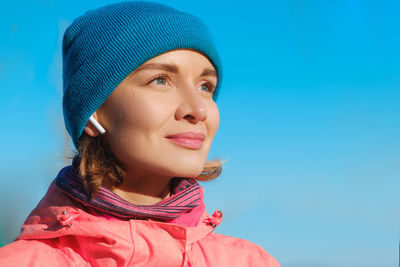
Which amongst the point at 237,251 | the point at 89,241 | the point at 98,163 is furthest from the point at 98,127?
the point at 237,251

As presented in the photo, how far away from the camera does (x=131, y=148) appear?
6.99 ft

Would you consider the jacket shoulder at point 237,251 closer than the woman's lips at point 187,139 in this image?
No

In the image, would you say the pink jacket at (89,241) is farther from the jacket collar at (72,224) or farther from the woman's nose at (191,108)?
the woman's nose at (191,108)

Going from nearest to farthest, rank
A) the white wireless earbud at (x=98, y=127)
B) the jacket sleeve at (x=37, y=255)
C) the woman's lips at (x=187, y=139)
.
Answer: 1. the jacket sleeve at (x=37, y=255)
2. the woman's lips at (x=187, y=139)
3. the white wireless earbud at (x=98, y=127)

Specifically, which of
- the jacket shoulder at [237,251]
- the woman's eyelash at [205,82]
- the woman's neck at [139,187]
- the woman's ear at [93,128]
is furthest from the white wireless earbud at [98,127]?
the jacket shoulder at [237,251]

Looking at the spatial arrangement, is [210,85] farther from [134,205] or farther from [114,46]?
[134,205]

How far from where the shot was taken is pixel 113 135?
2207mm

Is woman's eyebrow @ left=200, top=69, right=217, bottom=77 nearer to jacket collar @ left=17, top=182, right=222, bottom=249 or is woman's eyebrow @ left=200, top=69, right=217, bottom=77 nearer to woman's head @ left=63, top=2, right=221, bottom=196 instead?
woman's head @ left=63, top=2, right=221, bottom=196

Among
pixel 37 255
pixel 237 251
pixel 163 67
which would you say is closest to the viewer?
pixel 37 255

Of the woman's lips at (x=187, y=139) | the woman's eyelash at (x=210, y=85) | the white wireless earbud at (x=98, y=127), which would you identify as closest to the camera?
the woman's lips at (x=187, y=139)

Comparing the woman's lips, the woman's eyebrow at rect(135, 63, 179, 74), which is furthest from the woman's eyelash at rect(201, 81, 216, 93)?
the woman's lips

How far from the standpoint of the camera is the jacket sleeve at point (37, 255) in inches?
80.1

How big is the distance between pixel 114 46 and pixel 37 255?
106 centimetres

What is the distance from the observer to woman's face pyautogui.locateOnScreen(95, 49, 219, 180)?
83.2 inches
